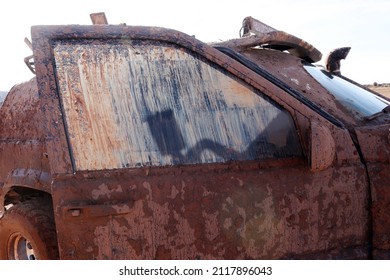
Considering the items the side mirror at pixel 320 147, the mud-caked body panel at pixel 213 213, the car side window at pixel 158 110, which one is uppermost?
the car side window at pixel 158 110

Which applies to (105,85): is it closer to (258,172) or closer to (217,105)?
(217,105)

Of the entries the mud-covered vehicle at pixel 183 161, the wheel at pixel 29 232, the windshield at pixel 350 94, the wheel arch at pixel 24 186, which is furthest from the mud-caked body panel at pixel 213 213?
the windshield at pixel 350 94

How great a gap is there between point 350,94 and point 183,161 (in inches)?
71.1

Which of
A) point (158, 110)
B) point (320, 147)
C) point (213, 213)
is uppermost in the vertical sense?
point (158, 110)

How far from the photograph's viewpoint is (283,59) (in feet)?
11.5

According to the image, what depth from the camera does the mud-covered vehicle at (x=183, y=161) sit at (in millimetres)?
2229

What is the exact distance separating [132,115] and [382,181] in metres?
1.61

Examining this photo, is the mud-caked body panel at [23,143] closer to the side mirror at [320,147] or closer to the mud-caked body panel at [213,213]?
the mud-caked body panel at [213,213]

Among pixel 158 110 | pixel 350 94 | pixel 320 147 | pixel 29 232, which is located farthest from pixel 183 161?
pixel 350 94

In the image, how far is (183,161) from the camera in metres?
2.36

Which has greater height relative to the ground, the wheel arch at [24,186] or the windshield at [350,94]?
the windshield at [350,94]

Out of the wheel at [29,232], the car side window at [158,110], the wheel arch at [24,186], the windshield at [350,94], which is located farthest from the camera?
the windshield at [350,94]

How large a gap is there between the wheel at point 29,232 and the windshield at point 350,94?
89.3 inches

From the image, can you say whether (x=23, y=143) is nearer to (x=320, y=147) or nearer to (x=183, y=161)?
(x=183, y=161)
